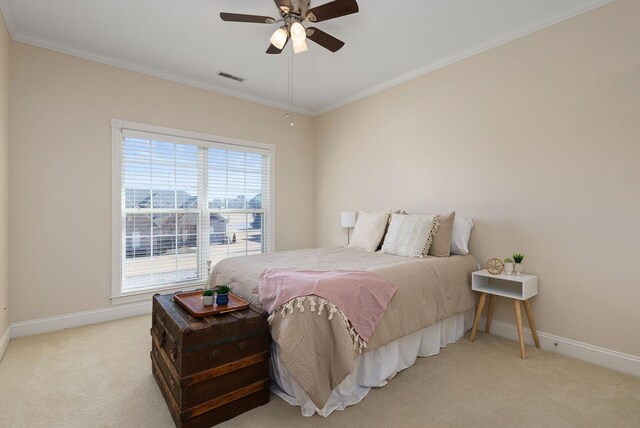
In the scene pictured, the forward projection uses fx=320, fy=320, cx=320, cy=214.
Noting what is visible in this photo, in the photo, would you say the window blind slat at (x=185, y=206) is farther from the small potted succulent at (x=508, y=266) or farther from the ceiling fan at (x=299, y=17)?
the small potted succulent at (x=508, y=266)

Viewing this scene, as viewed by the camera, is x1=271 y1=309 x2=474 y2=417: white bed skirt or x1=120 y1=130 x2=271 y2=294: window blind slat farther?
x1=120 y1=130 x2=271 y2=294: window blind slat

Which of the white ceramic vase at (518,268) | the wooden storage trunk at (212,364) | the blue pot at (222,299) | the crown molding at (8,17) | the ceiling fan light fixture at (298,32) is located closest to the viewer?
the wooden storage trunk at (212,364)

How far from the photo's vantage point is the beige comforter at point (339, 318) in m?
1.81

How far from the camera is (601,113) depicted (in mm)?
2492

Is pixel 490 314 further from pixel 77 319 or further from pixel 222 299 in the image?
pixel 77 319

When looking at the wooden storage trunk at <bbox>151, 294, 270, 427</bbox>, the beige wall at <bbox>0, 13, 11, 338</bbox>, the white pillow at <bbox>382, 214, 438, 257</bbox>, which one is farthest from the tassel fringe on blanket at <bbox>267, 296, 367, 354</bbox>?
the beige wall at <bbox>0, 13, 11, 338</bbox>

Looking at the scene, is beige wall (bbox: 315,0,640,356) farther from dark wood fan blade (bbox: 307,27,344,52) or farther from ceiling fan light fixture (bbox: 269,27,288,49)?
ceiling fan light fixture (bbox: 269,27,288,49)

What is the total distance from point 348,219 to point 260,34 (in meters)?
2.43

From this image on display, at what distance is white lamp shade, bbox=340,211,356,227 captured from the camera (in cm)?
435

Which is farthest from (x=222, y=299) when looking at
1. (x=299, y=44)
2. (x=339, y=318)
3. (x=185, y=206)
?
(x=185, y=206)

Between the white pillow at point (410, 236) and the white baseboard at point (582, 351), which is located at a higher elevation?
the white pillow at point (410, 236)

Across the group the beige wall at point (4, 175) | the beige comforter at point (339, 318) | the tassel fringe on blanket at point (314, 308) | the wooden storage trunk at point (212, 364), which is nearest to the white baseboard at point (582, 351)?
the beige comforter at point (339, 318)

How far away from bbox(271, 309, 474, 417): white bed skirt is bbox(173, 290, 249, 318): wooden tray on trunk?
0.37 meters

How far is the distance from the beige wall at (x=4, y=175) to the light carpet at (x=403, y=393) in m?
0.43
